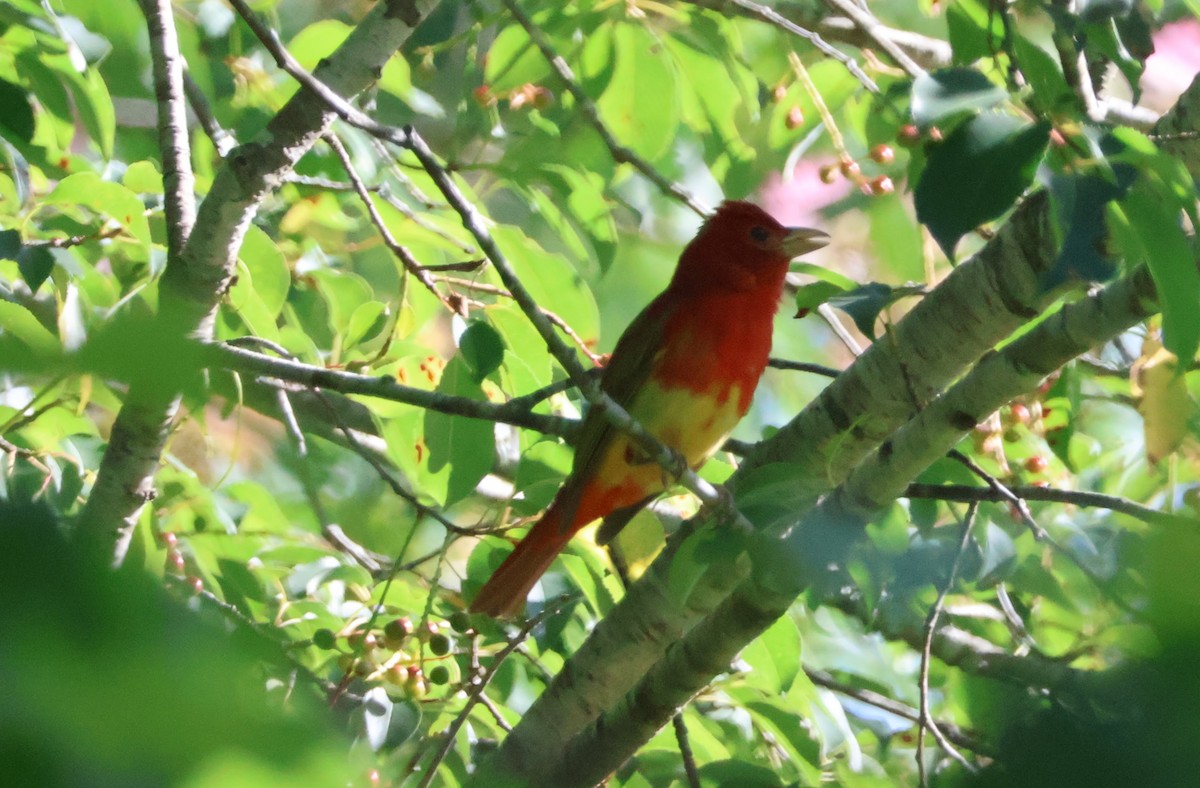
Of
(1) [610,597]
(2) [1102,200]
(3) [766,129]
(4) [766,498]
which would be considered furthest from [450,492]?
(3) [766,129]

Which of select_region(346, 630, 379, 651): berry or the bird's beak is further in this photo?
the bird's beak

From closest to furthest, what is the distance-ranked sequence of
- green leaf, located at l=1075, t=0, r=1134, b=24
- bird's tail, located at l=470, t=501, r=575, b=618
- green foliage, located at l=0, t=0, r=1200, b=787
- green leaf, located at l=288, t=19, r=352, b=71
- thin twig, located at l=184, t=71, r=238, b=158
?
green foliage, located at l=0, t=0, r=1200, b=787 → green leaf, located at l=1075, t=0, r=1134, b=24 → thin twig, located at l=184, t=71, r=238, b=158 → bird's tail, located at l=470, t=501, r=575, b=618 → green leaf, located at l=288, t=19, r=352, b=71

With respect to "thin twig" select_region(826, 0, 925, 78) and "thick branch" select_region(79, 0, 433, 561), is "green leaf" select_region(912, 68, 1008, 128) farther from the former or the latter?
"thin twig" select_region(826, 0, 925, 78)

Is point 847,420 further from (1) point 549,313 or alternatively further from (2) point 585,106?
(2) point 585,106

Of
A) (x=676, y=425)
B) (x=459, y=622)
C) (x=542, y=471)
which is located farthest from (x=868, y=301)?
(x=676, y=425)

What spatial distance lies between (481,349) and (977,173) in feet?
3.49

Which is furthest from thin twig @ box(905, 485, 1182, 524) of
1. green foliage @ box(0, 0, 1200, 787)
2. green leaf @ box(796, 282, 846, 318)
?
green leaf @ box(796, 282, 846, 318)

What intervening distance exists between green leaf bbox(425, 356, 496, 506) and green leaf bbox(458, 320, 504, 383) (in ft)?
0.51

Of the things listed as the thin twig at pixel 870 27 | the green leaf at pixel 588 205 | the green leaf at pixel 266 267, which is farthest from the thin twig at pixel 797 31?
the green leaf at pixel 266 267

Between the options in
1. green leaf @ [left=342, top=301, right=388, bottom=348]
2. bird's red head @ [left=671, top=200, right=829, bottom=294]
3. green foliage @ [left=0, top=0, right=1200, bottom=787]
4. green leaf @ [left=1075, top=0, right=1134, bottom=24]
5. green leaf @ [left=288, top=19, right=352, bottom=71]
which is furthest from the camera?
bird's red head @ [left=671, top=200, right=829, bottom=294]

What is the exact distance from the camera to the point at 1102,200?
1.59 metres

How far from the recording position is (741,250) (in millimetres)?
4211

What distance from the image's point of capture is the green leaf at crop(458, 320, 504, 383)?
2.42 metres

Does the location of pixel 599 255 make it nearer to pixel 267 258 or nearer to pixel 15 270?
pixel 267 258
